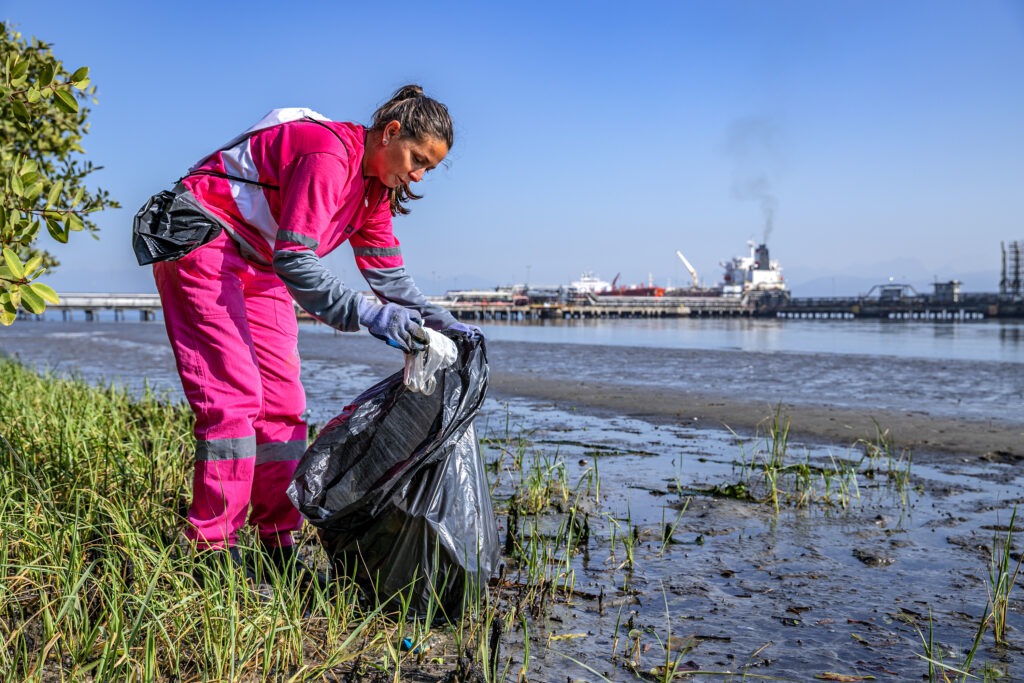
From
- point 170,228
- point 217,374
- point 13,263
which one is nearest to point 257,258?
point 170,228

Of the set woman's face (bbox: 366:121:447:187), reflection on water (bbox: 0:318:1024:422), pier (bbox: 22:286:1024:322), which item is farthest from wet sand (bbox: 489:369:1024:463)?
pier (bbox: 22:286:1024:322)

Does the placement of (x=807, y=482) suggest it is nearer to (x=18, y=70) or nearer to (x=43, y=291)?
(x=43, y=291)

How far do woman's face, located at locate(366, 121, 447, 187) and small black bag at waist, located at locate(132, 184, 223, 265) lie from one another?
0.51 m

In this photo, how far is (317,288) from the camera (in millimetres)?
2189

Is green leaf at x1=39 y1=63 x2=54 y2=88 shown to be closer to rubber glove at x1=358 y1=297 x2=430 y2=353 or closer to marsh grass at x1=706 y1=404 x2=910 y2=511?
rubber glove at x1=358 y1=297 x2=430 y2=353

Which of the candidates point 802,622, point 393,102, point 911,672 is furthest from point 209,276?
point 911,672

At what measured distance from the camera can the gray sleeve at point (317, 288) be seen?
2.19 meters

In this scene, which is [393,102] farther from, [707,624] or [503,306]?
[503,306]

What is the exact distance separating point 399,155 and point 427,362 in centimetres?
61

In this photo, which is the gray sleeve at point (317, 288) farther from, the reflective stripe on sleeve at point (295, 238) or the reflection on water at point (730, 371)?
the reflection on water at point (730, 371)

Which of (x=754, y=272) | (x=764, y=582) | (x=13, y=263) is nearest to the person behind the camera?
(x=13, y=263)

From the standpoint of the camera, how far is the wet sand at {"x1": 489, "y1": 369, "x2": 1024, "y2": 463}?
5.62 m

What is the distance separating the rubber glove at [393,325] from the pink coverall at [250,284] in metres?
0.04

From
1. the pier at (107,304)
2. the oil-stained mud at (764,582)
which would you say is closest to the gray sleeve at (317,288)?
the oil-stained mud at (764,582)
